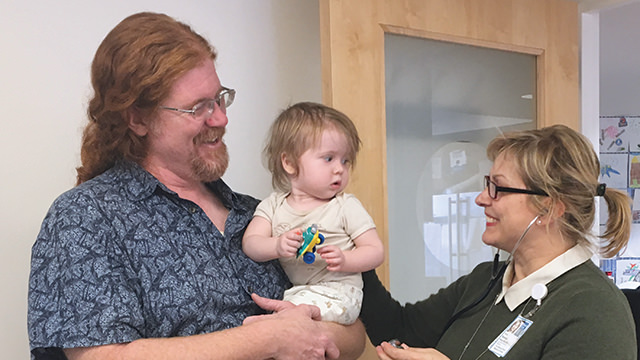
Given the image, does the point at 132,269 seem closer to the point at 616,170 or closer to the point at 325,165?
the point at 325,165

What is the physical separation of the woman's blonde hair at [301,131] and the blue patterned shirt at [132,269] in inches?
8.2

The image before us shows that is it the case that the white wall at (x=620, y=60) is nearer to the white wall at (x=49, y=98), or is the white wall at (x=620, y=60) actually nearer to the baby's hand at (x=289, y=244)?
the white wall at (x=49, y=98)

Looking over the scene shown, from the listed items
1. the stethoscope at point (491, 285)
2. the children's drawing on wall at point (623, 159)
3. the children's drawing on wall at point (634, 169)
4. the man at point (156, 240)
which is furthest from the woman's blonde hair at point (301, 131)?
the children's drawing on wall at point (634, 169)

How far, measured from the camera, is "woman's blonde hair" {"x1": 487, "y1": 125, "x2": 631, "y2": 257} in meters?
1.51

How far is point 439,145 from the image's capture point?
238 centimetres

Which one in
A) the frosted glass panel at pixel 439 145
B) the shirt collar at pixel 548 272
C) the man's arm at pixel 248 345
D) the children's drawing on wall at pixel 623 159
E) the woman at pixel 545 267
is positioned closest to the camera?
the man's arm at pixel 248 345

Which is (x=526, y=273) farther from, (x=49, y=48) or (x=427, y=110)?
(x=49, y=48)

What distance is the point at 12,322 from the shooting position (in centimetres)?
178

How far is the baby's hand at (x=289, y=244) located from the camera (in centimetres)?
142

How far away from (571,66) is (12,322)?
2371mm

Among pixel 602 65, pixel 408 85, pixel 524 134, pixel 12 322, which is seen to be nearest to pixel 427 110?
pixel 408 85

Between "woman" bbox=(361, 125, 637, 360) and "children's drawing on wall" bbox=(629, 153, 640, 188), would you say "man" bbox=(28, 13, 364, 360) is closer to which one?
"woman" bbox=(361, 125, 637, 360)

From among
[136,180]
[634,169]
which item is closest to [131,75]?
[136,180]

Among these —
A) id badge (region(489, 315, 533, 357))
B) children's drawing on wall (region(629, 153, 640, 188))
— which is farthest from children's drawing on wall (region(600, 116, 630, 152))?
id badge (region(489, 315, 533, 357))
